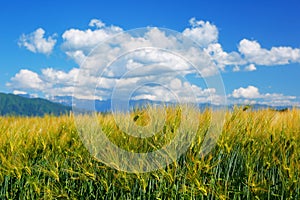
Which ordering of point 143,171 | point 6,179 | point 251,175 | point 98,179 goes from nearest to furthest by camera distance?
point 251,175 < point 143,171 < point 98,179 < point 6,179

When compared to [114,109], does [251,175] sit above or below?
below

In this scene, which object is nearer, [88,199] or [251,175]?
[251,175]

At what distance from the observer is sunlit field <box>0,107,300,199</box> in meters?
4.50

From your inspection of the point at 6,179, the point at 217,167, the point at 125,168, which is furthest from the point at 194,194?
the point at 6,179

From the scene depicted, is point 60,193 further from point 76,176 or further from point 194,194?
point 194,194

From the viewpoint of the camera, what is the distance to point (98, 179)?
498 centimetres

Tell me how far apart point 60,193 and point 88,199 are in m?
0.39

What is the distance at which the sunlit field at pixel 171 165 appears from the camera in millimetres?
4500

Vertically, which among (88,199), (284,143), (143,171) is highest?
(284,143)

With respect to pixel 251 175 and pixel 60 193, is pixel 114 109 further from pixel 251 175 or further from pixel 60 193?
pixel 251 175

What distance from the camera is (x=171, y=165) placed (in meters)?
4.73

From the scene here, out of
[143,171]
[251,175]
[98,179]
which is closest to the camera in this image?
[251,175]

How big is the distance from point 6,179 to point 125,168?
5.30 feet

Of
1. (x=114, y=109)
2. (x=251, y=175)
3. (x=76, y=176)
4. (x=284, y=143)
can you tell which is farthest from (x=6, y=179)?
(x=284, y=143)
